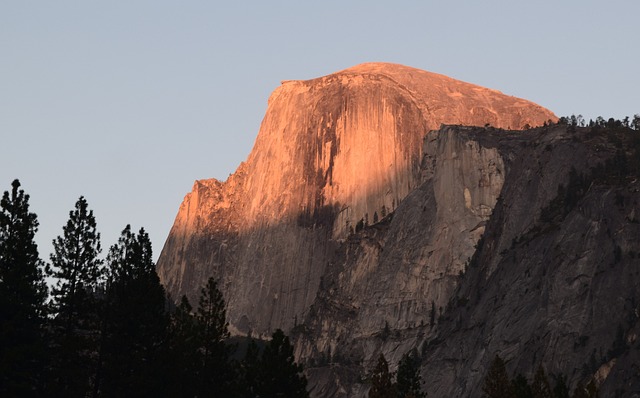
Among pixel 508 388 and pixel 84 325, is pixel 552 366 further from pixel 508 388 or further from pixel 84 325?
pixel 84 325

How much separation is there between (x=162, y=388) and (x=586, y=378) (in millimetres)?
91204

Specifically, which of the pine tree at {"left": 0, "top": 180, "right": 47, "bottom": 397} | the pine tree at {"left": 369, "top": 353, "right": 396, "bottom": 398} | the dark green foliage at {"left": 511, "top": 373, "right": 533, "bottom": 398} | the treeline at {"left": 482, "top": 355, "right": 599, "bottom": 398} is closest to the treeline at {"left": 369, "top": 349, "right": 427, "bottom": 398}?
the pine tree at {"left": 369, "top": 353, "right": 396, "bottom": 398}

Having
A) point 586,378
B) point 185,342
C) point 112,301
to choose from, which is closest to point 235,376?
point 185,342

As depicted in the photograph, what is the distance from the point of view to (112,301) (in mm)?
86000

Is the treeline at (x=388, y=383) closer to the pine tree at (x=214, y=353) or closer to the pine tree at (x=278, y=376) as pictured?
the pine tree at (x=278, y=376)

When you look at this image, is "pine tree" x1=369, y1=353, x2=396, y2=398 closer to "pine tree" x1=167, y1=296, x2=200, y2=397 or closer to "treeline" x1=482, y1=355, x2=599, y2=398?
"treeline" x1=482, y1=355, x2=599, y2=398

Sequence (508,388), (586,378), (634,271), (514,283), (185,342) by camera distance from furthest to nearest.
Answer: (514,283) → (634,271) → (586,378) → (508,388) → (185,342)

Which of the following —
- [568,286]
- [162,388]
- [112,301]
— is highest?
[568,286]

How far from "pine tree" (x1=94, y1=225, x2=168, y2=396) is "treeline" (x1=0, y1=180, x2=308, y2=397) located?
6cm

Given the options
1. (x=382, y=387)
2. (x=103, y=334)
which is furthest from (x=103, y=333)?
(x=382, y=387)

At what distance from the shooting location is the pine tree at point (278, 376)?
88312 mm

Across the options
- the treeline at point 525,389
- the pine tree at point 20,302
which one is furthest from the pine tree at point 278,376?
Result: the treeline at point 525,389

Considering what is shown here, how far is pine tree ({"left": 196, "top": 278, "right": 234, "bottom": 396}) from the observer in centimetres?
8844

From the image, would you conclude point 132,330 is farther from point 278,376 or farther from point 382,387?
point 382,387
